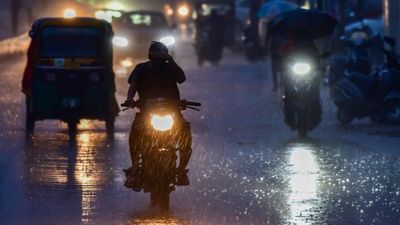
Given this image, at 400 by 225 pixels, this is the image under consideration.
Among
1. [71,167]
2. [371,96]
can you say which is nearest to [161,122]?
[71,167]

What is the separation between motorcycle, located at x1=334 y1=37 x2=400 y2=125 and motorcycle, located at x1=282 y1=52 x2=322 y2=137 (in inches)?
58.9

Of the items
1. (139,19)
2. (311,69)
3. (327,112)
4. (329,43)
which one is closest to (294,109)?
(311,69)

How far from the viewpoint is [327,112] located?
2269cm

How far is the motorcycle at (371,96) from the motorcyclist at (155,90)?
8669 mm

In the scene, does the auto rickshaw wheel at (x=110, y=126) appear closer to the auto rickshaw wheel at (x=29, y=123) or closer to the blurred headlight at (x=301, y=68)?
the auto rickshaw wheel at (x=29, y=123)

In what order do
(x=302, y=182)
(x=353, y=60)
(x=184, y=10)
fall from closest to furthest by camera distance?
(x=302, y=182)
(x=353, y=60)
(x=184, y=10)

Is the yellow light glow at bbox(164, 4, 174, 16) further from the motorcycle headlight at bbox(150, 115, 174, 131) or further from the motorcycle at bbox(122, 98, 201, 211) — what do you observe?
the motorcycle headlight at bbox(150, 115, 174, 131)

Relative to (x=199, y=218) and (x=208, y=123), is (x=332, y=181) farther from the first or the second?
(x=208, y=123)

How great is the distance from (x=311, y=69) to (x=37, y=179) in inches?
248

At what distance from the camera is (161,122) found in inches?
445

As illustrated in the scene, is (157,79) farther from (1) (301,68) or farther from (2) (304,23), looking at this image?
(2) (304,23)

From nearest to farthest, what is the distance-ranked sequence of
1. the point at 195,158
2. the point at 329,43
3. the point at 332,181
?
the point at 332,181, the point at 195,158, the point at 329,43

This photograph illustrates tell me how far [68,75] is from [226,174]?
478cm

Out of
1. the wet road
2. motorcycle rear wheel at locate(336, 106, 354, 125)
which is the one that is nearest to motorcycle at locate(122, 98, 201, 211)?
the wet road
